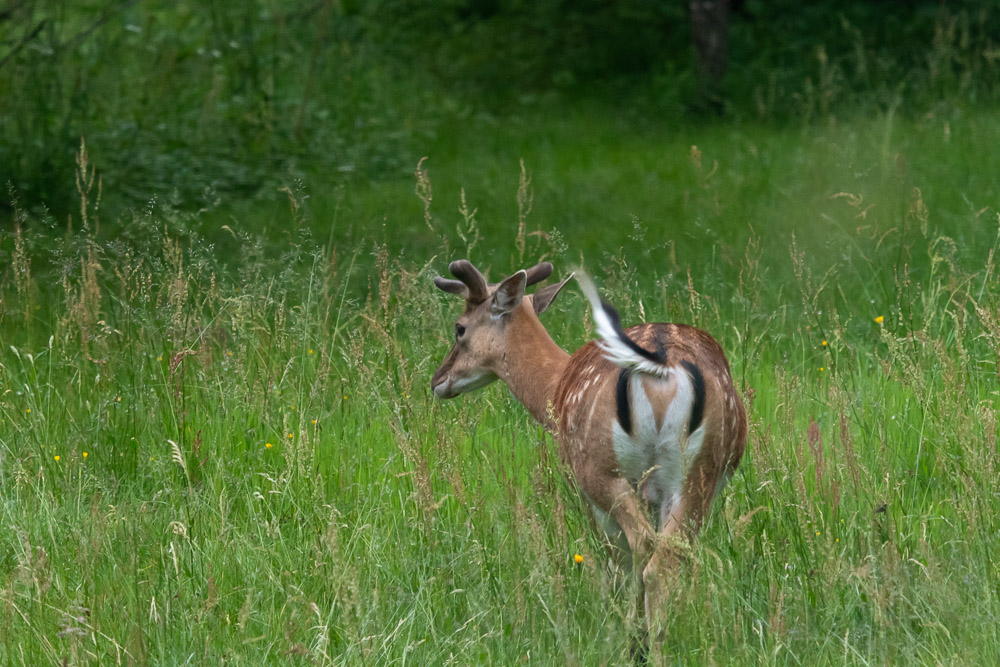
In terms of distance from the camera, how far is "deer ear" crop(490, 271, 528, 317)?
14.6ft

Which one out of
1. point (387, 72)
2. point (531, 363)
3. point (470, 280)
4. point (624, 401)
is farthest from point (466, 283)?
point (387, 72)

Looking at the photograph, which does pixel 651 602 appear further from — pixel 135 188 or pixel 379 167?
pixel 379 167

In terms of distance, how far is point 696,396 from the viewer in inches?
139

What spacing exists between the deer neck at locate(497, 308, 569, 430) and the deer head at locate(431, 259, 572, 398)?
1cm

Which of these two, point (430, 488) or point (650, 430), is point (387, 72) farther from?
point (430, 488)

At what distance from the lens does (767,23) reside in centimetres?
1464

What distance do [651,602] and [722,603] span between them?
22 centimetres

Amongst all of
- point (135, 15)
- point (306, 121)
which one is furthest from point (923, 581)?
point (135, 15)

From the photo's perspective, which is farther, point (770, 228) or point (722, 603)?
point (770, 228)

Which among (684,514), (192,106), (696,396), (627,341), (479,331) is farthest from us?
(192,106)

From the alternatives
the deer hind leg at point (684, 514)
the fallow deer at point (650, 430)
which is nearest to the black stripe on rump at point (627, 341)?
the fallow deer at point (650, 430)

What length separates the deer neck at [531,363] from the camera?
458cm

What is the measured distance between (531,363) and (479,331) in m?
0.27

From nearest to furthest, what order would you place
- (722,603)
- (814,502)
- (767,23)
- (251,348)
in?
(722,603), (814,502), (251,348), (767,23)
